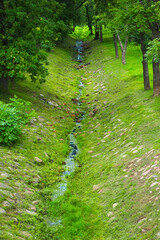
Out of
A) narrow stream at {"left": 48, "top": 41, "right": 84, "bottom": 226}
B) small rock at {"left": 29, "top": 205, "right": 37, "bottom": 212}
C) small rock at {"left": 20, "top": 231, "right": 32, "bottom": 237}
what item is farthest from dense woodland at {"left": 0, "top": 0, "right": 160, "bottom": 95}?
small rock at {"left": 20, "top": 231, "right": 32, "bottom": 237}

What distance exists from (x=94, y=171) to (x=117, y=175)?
179cm

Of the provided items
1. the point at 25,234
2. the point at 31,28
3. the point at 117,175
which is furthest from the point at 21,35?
the point at 25,234

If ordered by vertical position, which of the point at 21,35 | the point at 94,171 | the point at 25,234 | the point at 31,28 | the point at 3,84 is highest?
the point at 31,28

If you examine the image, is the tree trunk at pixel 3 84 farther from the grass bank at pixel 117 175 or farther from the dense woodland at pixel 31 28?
the grass bank at pixel 117 175

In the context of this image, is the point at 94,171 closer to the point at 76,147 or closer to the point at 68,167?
the point at 68,167

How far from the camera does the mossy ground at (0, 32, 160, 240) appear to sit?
7.70 metres

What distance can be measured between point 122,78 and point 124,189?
58.5 feet

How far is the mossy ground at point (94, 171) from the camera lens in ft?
25.3

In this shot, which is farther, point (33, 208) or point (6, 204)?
point (33, 208)

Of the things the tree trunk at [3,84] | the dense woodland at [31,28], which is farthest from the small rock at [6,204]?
the tree trunk at [3,84]

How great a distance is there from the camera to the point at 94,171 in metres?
11.9

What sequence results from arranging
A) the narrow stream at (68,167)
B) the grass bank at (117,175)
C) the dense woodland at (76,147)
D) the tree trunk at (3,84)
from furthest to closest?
the tree trunk at (3,84) → the narrow stream at (68,167) → the dense woodland at (76,147) → the grass bank at (117,175)

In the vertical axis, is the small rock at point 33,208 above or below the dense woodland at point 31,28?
below

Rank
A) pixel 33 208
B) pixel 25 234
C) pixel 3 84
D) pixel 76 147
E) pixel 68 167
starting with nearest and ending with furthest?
pixel 25 234 → pixel 33 208 → pixel 68 167 → pixel 76 147 → pixel 3 84
